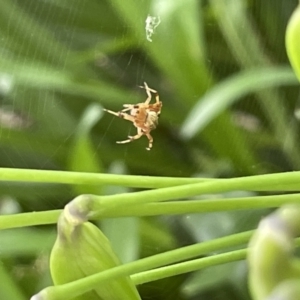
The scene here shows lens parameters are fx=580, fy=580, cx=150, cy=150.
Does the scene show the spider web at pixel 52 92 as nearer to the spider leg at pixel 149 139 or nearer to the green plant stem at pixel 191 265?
the spider leg at pixel 149 139

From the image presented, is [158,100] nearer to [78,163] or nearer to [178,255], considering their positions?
[78,163]

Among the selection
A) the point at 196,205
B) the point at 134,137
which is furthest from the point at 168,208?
the point at 134,137

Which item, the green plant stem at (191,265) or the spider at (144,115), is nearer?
the green plant stem at (191,265)

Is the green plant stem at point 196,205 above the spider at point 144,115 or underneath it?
above

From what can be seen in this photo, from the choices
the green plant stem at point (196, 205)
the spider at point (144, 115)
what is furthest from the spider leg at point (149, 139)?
the green plant stem at point (196, 205)

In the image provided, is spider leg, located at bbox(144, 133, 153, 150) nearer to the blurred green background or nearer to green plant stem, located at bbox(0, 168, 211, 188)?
the blurred green background

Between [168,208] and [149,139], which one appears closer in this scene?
[168,208]

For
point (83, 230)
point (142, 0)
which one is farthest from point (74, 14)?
point (83, 230)

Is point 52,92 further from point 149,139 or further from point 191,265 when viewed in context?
point 191,265

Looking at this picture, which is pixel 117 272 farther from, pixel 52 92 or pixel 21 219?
pixel 52 92
